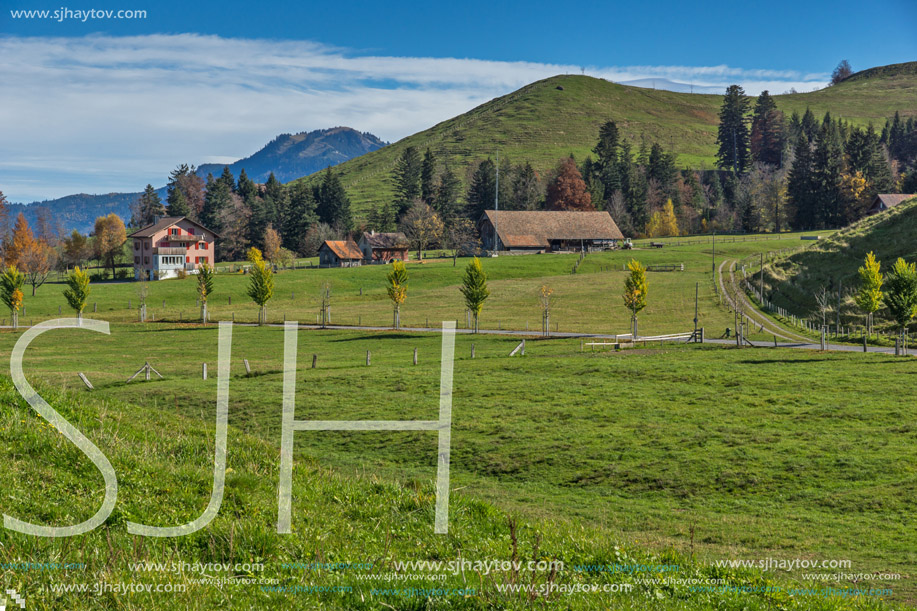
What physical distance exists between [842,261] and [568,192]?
9213 centimetres

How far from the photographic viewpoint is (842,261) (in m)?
82.4

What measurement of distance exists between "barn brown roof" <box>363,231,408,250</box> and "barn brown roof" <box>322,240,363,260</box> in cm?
370

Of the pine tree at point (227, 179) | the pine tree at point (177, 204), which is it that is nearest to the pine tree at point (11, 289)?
the pine tree at point (177, 204)

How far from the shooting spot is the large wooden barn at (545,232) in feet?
470

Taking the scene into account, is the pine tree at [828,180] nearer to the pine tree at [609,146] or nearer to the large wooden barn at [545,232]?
the pine tree at [609,146]

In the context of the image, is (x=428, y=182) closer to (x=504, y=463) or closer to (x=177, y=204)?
(x=177, y=204)

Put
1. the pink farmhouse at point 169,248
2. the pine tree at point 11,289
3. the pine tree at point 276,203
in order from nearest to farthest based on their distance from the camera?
the pine tree at point 11,289, the pink farmhouse at point 169,248, the pine tree at point 276,203

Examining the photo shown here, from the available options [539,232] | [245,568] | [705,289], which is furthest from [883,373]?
[539,232]

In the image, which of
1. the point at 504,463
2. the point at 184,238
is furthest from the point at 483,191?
the point at 504,463

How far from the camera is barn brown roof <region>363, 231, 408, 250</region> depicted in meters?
147

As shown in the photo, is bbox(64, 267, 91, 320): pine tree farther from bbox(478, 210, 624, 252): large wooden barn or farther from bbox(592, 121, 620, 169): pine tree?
bbox(592, 121, 620, 169): pine tree

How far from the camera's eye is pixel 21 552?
6762 millimetres

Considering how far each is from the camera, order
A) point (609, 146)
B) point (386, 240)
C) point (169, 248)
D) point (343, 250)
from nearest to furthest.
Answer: point (169, 248) < point (343, 250) < point (386, 240) < point (609, 146)

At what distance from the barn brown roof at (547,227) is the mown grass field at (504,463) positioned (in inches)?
3312
